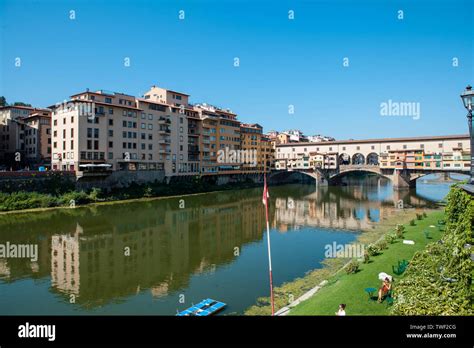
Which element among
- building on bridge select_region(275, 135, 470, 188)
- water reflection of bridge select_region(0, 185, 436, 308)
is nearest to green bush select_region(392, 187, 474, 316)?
water reflection of bridge select_region(0, 185, 436, 308)

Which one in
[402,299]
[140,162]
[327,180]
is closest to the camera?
[402,299]

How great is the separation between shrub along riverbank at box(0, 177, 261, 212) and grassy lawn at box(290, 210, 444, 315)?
3540 centimetres

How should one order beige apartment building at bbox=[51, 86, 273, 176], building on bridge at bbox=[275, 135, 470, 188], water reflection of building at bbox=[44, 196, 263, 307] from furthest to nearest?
building on bridge at bbox=[275, 135, 470, 188], beige apartment building at bbox=[51, 86, 273, 176], water reflection of building at bbox=[44, 196, 263, 307]

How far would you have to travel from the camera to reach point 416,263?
30.1 ft

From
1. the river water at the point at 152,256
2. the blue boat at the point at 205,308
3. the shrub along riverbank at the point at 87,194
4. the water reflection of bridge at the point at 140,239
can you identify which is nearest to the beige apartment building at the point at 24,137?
the shrub along riverbank at the point at 87,194

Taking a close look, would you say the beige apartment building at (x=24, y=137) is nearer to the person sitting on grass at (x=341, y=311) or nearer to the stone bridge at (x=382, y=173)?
the stone bridge at (x=382, y=173)

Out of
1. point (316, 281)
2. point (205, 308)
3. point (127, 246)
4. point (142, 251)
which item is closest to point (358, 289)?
point (316, 281)

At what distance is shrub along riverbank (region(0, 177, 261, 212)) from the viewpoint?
35.3 m

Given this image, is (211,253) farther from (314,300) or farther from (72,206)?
(72,206)

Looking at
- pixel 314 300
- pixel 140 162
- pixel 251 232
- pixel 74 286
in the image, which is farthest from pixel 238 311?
pixel 140 162

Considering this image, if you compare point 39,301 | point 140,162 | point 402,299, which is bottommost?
point 39,301

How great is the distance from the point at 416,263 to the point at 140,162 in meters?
47.4

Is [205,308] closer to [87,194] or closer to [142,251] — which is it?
[142,251]

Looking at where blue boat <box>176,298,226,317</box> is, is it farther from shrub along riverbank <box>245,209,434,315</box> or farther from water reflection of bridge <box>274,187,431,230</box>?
water reflection of bridge <box>274,187,431,230</box>
